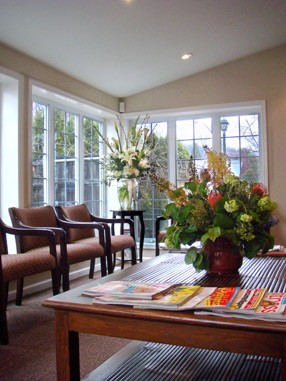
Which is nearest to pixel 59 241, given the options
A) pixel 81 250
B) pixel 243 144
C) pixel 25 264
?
pixel 81 250

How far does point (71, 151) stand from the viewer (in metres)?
4.58

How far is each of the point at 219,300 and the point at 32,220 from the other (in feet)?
8.03

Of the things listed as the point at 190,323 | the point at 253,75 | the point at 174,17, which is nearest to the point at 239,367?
the point at 190,323

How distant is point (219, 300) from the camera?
3.83ft

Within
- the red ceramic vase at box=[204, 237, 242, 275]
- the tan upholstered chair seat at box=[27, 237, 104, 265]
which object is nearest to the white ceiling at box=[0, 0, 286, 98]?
the tan upholstered chair seat at box=[27, 237, 104, 265]

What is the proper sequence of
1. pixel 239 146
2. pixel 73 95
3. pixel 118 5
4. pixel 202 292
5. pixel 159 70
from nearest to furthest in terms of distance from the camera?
pixel 202 292 → pixel 118 5 → pixel 73 95 → pixel 159 70 → pixel 239 146

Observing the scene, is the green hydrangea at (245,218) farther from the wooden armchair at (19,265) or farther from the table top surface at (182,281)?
the wooden armchair at (19,265)

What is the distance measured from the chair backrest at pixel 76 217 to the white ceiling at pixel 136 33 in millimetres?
1408

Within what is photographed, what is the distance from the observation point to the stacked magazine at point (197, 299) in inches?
42.1

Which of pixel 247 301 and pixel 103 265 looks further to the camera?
pixel 103 265

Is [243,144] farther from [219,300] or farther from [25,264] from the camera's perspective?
[219,300]

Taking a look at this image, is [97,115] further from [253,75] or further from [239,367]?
[239,367]

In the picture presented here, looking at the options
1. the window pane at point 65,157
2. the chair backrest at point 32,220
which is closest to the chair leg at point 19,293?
the chair backrest at point 32,220

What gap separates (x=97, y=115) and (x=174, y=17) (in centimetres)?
196
